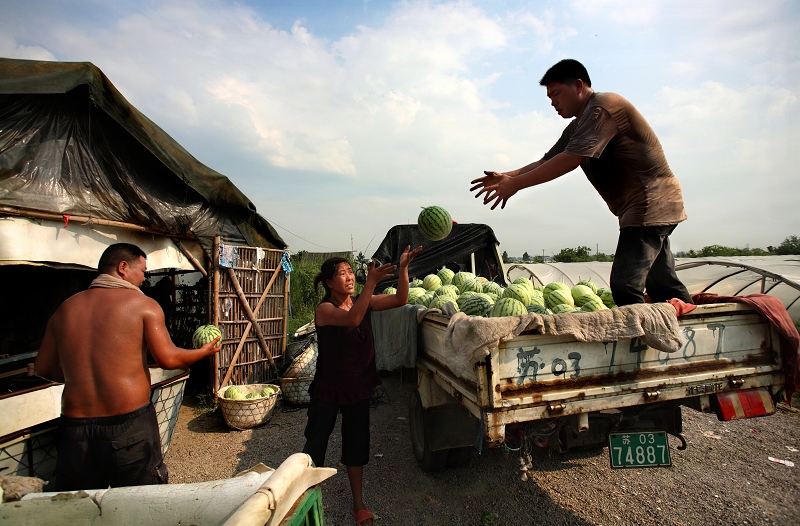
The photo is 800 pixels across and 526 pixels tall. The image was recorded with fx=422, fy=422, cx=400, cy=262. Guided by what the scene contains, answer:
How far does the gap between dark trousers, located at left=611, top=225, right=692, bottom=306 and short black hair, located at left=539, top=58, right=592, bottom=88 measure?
1.25m

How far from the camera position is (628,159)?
3.24 metres

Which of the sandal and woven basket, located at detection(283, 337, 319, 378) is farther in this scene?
woven basket, located at detection(283, 337, 319, 378)

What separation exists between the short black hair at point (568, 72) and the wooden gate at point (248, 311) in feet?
18.3

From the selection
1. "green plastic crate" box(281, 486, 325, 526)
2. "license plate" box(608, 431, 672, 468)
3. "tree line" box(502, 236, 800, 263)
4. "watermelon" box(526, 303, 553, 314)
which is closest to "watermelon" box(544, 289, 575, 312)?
"watermelon" box(526, 303, 553, 314)

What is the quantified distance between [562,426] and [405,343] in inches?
64.0

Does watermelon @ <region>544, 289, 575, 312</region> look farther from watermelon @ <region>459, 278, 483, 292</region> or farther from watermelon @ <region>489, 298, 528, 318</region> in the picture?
watermelon @ <region>459, 278, 483, 292</region>

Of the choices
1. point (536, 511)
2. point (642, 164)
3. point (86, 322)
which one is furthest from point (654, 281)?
point (86, 322)

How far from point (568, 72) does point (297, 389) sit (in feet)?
19.3

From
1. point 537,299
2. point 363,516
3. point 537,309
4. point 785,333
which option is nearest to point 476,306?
point 537,309

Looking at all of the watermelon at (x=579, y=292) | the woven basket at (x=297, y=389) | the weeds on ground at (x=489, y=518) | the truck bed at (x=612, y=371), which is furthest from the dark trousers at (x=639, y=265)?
the woven basket at (x=297, y=389)

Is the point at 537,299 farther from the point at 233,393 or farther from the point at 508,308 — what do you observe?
the point at 233,393

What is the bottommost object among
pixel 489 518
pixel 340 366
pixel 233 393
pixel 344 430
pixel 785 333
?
pixel 489 518

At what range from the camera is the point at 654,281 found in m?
3.53

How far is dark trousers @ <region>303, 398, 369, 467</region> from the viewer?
3428mm
